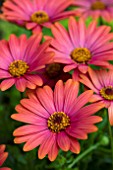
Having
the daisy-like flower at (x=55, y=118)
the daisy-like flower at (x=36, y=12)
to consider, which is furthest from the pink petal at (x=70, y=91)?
the daisy-like flower at (x=36, y=12)

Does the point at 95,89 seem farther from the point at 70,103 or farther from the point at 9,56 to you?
the point at 9,56

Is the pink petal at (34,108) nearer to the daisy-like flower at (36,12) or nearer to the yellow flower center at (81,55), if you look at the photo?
the yellow flower center at (81,55)

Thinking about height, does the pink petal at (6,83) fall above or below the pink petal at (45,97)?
above

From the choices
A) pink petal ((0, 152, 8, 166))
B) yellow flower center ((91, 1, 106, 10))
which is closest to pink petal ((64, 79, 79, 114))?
pink petal ((0, 152, 8, 166))

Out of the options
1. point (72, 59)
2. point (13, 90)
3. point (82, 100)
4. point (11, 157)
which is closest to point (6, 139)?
point (11, 157)

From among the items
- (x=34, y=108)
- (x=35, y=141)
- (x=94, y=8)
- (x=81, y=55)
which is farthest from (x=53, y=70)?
(x=94, y=8)

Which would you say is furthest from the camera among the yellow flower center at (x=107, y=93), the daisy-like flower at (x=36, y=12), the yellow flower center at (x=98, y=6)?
the yellow flower center at (x=98, y=6)

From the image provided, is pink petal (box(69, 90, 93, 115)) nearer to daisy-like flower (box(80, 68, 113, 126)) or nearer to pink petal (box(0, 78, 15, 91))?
daisy-like flower (box(80, 68, 113, 126))
